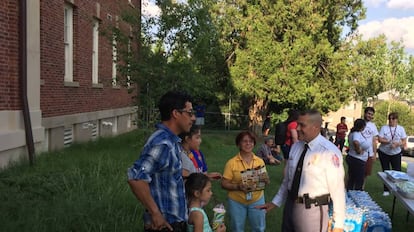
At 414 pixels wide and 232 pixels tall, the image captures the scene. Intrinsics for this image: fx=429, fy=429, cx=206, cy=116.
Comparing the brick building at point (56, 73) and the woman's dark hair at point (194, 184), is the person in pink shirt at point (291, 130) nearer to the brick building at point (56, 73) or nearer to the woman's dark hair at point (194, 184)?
the woman's dark hair at point (194, 184)

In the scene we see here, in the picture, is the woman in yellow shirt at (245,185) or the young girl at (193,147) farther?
the young girl at (193,147)

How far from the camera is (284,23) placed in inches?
977

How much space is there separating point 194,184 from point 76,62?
395 inches

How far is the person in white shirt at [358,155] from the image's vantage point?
321 inches

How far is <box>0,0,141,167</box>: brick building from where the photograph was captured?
8562 millimetres

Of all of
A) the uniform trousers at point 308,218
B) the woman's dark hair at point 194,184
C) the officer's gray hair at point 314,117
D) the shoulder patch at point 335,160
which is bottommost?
the uniform trousers at point 308,218

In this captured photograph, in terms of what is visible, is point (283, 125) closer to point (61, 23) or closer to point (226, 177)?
point (226, 177)

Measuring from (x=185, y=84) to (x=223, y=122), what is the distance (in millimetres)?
22417

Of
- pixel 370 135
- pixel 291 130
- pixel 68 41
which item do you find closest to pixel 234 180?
pixel 291 130

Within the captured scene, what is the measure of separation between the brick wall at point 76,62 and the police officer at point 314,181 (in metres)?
7.97

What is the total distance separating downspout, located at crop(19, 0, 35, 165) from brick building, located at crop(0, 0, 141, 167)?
0.06 ft

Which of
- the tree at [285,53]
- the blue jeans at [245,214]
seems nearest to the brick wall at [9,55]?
the blue jeans at [245,214]

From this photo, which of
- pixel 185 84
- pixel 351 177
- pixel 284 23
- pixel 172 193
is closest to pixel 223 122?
pixel 284 23

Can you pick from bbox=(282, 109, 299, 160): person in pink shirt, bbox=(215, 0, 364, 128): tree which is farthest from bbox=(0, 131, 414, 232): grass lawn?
bbox=(215, 0, 364, 128): tree
